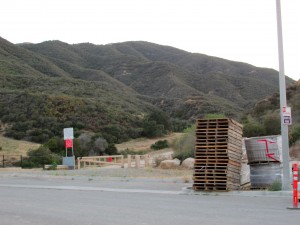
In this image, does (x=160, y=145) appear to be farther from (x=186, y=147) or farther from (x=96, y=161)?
(x=96, y=161)

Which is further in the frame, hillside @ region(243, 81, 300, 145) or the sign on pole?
hillside @ region(243, 81, 300, 145)

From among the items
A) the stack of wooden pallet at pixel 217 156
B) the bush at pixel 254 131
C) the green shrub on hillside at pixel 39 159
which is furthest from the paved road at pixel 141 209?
the green shrub on hillside at pixel 39 159

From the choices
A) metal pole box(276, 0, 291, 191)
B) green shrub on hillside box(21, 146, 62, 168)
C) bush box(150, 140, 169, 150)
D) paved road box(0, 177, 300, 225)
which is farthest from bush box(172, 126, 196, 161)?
metal pole box(276, 0, 291, 191)

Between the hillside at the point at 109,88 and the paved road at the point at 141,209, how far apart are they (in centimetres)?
4336

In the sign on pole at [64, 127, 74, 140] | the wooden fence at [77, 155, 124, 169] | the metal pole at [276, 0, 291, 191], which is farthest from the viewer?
the wooden fence at [77, 155, 124, 169]

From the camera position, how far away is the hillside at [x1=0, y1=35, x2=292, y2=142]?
65.5 m

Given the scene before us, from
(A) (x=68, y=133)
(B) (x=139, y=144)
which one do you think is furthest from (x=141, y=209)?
(B) (x=139, y=144)

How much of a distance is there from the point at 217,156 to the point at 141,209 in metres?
4.99

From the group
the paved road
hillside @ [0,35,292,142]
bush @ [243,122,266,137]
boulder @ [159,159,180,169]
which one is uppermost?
hillside @ [0,35,292,142]

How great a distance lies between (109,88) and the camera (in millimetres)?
90438

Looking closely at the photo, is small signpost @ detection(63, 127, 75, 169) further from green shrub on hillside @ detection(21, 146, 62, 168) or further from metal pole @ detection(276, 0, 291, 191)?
metal pole @ detection(276, 0, 291, 191)

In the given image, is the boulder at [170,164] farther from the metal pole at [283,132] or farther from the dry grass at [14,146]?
the dry grass at [14,146]

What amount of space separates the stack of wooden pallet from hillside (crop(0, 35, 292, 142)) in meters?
43.7

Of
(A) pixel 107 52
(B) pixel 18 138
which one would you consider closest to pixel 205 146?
(B) pixel 18 138
